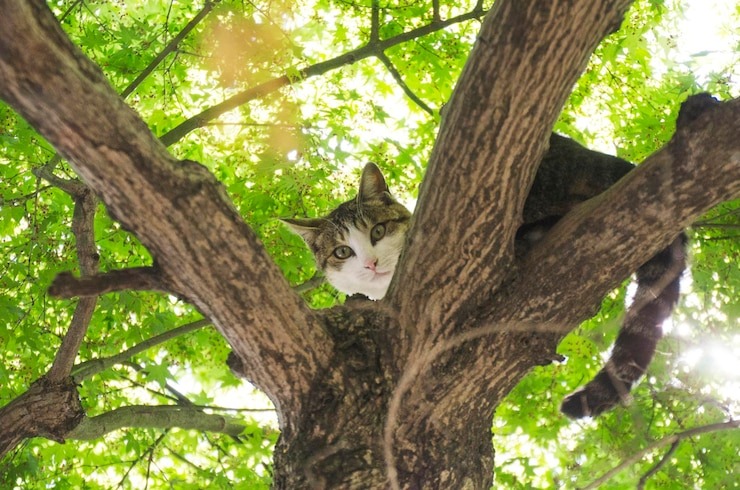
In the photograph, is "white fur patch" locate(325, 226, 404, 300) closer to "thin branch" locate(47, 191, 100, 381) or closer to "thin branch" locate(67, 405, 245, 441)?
"thin branch" locate(67, 405, 245, 441)

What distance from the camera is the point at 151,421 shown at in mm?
4164

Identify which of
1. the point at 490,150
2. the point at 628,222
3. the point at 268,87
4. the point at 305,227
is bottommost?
the point at 628,222

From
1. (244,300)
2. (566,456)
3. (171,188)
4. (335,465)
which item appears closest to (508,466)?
(566,456)

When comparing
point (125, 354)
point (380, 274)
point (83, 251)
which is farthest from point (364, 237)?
point (83, 251)

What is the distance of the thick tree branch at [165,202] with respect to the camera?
1859 mm

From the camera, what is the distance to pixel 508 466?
4.73 m

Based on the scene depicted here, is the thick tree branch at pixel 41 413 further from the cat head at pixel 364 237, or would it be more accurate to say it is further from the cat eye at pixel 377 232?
the cat eye at pixel 377 232

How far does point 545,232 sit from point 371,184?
1.46 metres

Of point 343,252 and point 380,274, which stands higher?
point 343,252

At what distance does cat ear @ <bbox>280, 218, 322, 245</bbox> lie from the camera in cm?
427

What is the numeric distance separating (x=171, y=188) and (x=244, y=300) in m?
0.45

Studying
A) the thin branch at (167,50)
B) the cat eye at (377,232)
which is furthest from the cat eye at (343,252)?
the thin branch at (167,50)

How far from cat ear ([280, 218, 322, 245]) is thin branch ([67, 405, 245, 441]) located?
1322 millimetres

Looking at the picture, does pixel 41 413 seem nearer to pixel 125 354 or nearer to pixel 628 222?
pixel 125 354
